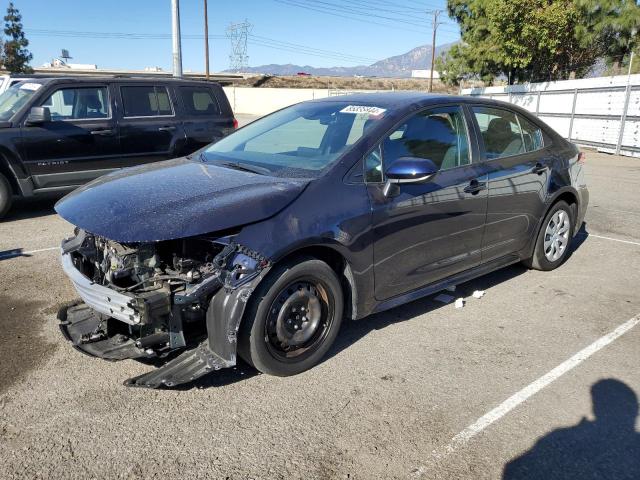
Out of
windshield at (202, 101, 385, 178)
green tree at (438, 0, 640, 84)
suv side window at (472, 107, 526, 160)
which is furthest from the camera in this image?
green tree at (438, 0, 640, 84)

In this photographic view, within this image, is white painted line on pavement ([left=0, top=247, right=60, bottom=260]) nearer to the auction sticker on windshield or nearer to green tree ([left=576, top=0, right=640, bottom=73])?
the auction sticker on windshield

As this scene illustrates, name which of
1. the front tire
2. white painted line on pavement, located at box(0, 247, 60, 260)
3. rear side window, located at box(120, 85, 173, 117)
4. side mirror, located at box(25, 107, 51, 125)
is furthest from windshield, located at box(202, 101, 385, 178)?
rear side window, located at box(120, 85, 173, 117)

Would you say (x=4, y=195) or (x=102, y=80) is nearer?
(x=4, y=195)

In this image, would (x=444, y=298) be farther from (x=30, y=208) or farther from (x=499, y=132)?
(x=30, y=208)

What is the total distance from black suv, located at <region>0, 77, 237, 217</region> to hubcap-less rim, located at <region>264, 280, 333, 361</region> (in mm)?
5633

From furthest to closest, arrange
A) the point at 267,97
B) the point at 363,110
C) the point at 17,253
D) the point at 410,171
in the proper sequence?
1. the point at 267,97
2. the point at 17,253
3. the point at 363,110
4. the point at 410,171

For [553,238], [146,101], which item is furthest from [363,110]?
[146,101]

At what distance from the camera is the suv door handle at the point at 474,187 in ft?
14.1

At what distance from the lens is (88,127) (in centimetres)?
783

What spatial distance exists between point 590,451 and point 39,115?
7.34 metres

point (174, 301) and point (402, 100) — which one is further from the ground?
point (402, 100)

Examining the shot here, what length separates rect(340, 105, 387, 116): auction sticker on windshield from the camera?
4.01 m

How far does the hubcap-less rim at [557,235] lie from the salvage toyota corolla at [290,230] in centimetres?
68

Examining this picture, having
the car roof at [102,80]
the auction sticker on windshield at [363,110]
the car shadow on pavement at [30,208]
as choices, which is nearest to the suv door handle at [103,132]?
the car roof at [102,80]
